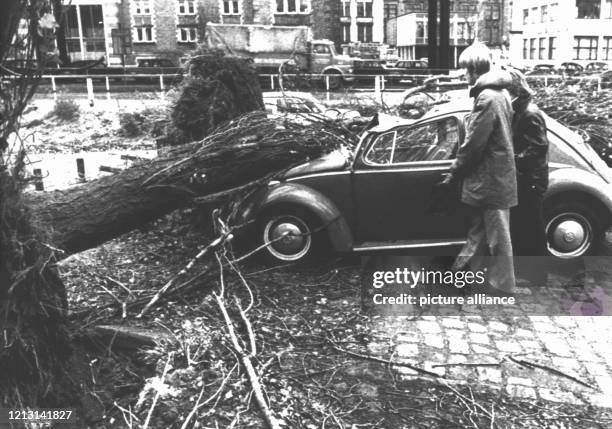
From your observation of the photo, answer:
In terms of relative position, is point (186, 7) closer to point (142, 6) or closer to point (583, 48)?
point (142, 6)

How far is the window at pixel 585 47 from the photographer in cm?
5962

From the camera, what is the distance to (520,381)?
14.7 ft

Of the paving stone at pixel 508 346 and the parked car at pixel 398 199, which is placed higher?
the parked car at pixel 398 199

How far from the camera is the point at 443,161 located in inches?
255

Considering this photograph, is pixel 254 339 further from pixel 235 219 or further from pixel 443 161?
pixel 443 161

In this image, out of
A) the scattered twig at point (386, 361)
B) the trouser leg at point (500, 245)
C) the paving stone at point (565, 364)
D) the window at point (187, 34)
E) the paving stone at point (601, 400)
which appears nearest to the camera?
the paving stone at point (601, 400)

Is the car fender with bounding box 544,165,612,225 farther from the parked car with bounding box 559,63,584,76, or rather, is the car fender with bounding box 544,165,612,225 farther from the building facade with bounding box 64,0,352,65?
the building facade with bounding box 64,0,352,65

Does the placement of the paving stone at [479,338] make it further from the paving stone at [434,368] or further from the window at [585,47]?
the window at [585,47]

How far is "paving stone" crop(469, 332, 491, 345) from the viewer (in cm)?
512

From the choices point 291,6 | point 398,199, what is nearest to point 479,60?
point 398,199

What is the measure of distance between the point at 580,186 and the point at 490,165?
1.42 m

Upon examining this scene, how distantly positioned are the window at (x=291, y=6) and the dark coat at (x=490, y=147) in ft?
170

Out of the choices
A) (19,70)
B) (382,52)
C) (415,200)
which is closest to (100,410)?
(19,70)

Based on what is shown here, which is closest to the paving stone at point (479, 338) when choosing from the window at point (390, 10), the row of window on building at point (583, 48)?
the row of window on building at point (583, 48)
